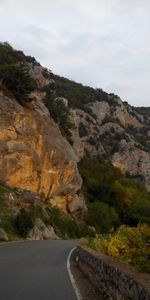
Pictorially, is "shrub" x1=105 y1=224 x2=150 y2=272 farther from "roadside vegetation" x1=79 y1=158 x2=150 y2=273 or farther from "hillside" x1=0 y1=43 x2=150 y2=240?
"roadside vegetation" x1=79 y1=158 x2=150 y2=273

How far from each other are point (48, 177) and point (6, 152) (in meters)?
9.25

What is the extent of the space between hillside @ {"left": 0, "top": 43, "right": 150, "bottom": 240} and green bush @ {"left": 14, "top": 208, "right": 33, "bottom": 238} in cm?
312

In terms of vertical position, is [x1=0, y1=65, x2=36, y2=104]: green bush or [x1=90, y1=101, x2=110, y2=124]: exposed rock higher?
[x1=90, y1=101, x2=110, y2=124]: exposed rock

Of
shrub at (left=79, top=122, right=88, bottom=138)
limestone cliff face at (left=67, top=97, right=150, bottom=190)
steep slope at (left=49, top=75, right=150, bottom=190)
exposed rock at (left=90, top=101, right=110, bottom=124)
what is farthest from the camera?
exposed rock at (left=90, top=101, right=110, bottom=124)

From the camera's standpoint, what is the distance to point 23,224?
50.7 m

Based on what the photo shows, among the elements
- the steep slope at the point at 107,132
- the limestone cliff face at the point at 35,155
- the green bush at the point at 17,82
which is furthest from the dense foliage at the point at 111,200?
the green bush at the point at 17,82

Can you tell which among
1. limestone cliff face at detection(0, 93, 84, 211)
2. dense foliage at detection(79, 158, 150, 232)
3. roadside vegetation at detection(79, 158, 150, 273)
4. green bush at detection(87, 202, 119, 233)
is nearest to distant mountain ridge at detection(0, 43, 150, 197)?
limestone cliff face at detection(0, 93, 84, 211)

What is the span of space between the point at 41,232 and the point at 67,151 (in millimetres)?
19805

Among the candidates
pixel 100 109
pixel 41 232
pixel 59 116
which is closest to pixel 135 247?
pixel 41 232

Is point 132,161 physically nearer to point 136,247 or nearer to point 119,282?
point 136,247

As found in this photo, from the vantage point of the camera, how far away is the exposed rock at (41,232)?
53197 millimetres

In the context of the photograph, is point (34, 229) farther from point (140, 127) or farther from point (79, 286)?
point (140, 127)

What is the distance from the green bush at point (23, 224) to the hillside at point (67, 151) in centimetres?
312

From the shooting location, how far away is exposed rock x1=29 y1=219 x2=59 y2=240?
5320 cm
